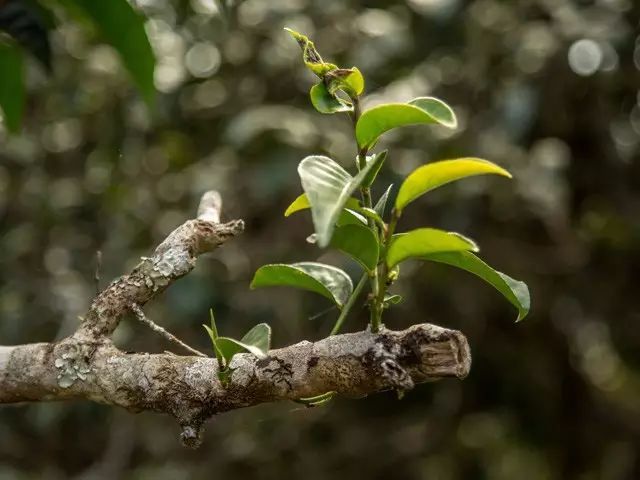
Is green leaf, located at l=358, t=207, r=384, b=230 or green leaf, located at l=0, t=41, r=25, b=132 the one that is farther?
green leaf, located at l=0, t=41, r=25, b=132

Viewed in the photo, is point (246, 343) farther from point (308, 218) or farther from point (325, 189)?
point (308, 218)

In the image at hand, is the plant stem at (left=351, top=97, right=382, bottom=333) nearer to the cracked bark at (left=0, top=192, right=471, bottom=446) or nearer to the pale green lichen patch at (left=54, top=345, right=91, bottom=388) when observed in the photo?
the cracked bark at (left=0, top=192, right=471, bottom=446)

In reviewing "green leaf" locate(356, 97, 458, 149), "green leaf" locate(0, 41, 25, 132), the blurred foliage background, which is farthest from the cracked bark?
the blurred foliage background

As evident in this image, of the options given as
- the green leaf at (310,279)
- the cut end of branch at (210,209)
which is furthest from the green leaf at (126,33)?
the green leaf at (310,279)

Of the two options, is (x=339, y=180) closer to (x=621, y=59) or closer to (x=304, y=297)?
(x=304, y=297)

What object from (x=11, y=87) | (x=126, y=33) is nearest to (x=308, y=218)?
(x=11, y=87)
